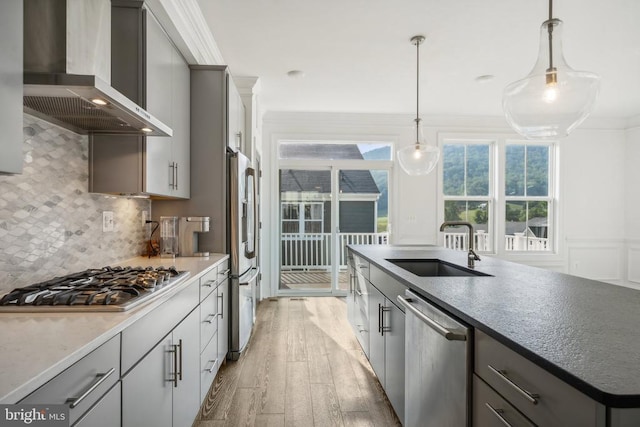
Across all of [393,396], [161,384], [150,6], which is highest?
[150,6]

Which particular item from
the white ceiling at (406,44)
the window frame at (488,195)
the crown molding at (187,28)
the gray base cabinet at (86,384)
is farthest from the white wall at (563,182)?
the gray base cabinet at (86,384)

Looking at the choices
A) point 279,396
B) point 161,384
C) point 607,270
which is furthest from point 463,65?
point 607,270

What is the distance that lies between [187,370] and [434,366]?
1192 millimetres

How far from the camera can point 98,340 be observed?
0.95 metres

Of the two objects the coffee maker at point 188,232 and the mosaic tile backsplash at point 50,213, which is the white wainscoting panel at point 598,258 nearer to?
the coffee maker at point 188,232

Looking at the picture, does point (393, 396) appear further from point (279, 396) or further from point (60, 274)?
point (60, 274)

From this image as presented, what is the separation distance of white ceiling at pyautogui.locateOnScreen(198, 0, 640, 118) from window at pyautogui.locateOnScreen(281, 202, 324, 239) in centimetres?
157

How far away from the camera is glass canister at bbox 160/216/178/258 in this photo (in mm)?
2605

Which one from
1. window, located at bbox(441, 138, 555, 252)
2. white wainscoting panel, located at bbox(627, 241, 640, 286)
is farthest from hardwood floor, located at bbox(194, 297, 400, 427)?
white wainscoting panel, located at bbox(627, 241, 640, 286)

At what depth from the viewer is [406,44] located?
3158mm

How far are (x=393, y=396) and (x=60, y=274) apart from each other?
189cm

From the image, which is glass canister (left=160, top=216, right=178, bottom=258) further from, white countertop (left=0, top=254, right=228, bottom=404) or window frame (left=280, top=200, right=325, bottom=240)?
window frame (left=280, top=200, right=325, bottom=240)

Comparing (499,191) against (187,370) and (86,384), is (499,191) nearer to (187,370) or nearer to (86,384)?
(187,370)

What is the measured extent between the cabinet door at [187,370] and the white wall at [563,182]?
3.29 m
